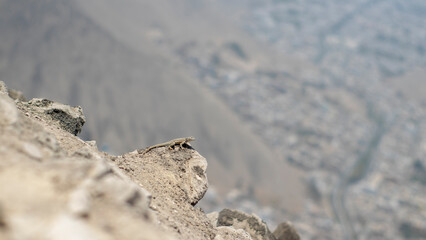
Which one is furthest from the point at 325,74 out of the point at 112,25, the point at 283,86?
the point at 112,25

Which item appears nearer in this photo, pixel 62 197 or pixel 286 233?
pixel 62 197

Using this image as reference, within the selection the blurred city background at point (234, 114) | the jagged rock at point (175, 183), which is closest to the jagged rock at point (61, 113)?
the jagged rock at point (175, 183)

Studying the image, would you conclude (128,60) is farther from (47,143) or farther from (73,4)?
(47,143)

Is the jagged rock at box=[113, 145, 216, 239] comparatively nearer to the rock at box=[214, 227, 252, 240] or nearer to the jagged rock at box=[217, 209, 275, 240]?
the rock at box=[214, 227, 252, 240]

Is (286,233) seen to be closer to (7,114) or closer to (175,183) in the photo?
(175,183)

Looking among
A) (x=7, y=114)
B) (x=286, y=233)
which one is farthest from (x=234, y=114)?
(x=7, y=114)

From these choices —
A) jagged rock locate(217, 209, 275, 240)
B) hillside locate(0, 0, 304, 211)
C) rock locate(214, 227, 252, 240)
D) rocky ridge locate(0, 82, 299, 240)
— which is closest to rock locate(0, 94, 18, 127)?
rocky ridge locate(0, 82, 299, 240)
